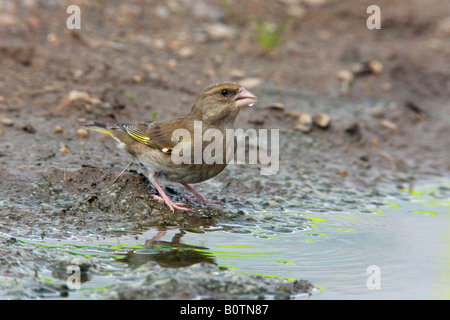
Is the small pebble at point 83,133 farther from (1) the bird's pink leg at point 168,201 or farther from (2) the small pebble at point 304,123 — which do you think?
(2) the small pebble at point 304,123

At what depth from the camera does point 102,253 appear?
4719 mm

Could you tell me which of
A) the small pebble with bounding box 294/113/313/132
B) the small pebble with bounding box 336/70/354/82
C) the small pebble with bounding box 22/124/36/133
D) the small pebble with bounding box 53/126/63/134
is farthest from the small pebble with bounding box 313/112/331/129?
the small pebble with bounding box 22/124/36/133

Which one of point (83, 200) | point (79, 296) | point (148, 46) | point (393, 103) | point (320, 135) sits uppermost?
point (148, 46)

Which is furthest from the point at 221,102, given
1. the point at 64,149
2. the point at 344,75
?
the point at 344,75

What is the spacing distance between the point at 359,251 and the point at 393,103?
4634 millimetres

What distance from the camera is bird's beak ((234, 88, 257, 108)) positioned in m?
5.78

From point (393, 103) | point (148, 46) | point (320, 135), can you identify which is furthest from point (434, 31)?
point (148, 46)

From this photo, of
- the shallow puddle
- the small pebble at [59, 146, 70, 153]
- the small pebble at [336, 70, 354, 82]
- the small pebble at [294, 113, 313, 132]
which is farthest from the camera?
the small pebble at [336, 70, 354, 82]

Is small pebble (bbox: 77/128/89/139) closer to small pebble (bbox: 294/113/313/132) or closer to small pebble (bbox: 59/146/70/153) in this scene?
small pebble (bbox: 59/146/70/153)

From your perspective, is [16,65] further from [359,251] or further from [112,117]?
[359,251]

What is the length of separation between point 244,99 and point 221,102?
0.22m

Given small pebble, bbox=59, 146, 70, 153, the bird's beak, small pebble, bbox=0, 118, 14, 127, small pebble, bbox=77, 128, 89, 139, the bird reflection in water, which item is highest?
the bird's beak

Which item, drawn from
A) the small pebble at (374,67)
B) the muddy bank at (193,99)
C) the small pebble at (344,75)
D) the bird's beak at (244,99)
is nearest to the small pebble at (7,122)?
the muddy bank at (193,99)

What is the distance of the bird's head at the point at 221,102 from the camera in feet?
19.2
